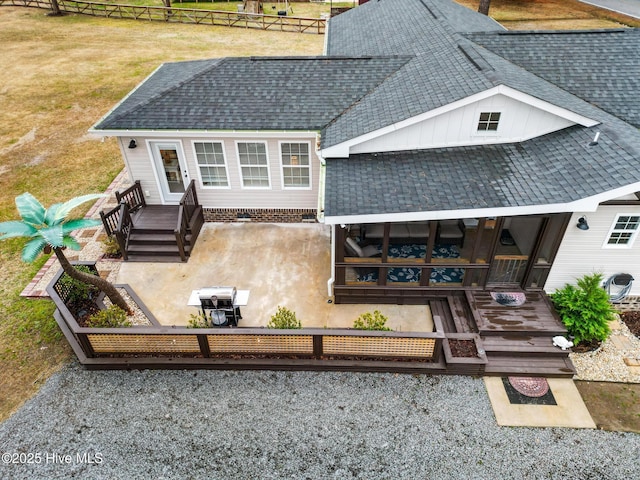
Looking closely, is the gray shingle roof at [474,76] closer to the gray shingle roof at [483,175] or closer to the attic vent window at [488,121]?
the attic vent window at [488,121]

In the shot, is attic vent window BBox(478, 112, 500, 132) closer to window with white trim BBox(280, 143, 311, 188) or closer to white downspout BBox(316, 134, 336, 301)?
white downspout BBox(316, 134, 336, 301)

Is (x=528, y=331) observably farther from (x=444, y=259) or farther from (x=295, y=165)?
(x=295, y=165)

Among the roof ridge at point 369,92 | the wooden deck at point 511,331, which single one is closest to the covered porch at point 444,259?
the wooden deck at point 511,331

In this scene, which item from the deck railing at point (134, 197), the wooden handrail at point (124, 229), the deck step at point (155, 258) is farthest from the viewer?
the deck railing at point (134, 197)

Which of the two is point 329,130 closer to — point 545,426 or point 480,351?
point 480,351

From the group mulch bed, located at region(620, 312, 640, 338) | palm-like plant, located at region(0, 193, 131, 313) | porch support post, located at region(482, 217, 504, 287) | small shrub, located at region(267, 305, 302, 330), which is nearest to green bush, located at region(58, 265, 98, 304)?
palm-like plant, located at region(0, 193, 131, 313)

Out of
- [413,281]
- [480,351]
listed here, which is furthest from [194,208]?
[480,351]
